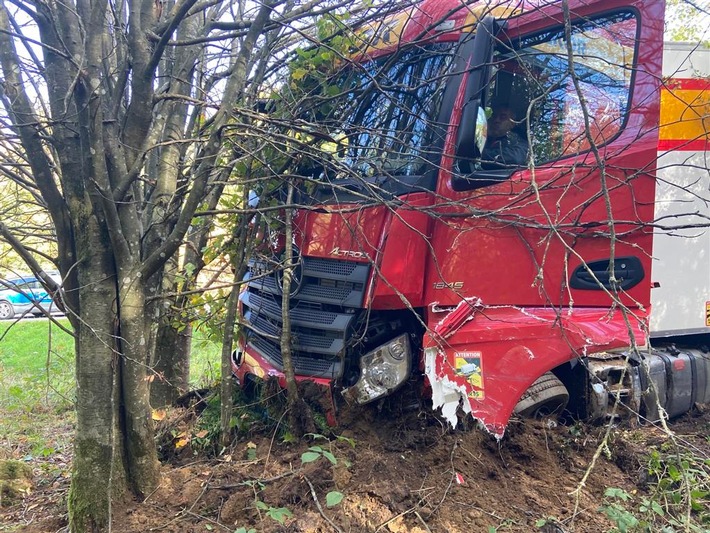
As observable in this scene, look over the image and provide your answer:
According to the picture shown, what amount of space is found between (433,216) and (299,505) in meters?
1.67

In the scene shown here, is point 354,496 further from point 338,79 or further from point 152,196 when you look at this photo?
point 338,79

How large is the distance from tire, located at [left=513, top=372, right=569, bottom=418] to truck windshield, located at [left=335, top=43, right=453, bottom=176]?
1476 mm

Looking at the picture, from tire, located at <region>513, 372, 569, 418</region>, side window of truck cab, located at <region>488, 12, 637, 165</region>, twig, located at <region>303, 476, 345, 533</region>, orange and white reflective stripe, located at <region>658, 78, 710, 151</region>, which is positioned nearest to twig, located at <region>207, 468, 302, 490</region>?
twig, located at <region>303, 476, 345, 533</region>

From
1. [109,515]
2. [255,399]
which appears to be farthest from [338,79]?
[109,515]

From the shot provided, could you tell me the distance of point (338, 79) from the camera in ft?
11.6

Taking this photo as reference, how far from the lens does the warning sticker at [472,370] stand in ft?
9.29

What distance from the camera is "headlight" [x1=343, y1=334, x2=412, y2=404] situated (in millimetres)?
2998

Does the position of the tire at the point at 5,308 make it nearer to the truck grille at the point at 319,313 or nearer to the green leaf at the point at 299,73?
the truck grille at the point at 319,313

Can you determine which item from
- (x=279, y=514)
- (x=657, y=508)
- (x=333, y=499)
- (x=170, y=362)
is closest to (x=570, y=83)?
(x=657, y=508)

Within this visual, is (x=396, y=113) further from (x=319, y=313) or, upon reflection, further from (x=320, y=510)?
(x=320, y=510)

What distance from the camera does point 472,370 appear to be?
9.35 ft

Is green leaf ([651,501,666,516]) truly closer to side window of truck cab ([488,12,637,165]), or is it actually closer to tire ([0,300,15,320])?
side window of truck cab ([488,12,637,165])

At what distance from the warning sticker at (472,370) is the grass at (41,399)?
2.10 m

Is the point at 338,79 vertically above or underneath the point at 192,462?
above
